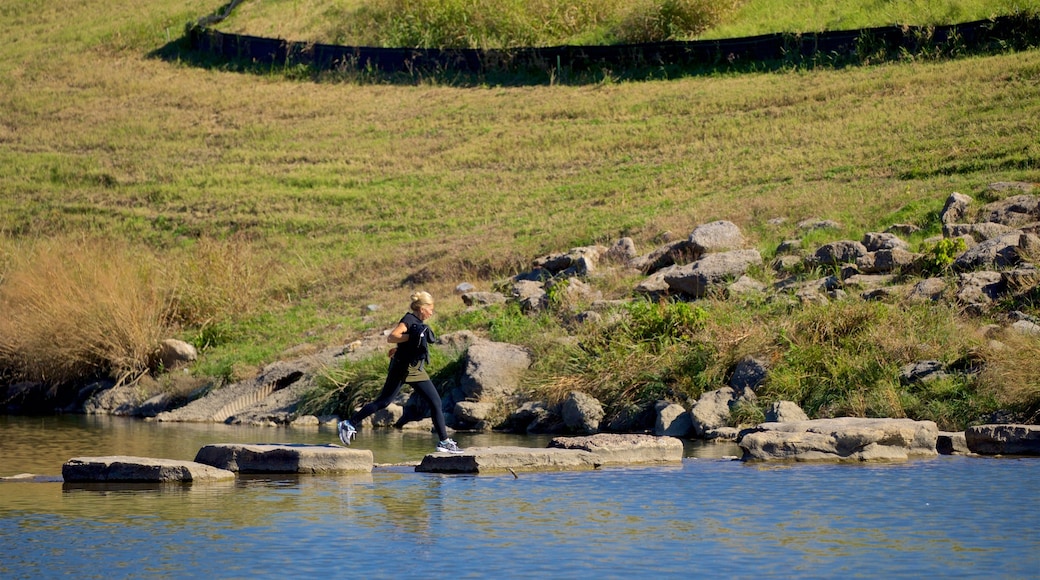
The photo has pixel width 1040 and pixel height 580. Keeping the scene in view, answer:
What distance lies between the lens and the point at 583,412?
1922cm

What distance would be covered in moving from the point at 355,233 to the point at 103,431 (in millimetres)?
14071

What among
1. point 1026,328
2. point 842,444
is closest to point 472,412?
point 842,444

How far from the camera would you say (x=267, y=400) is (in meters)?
23.4

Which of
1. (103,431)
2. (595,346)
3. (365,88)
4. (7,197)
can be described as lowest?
(103,431)

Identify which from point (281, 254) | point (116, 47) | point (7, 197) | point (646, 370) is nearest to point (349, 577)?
point (646, 370)

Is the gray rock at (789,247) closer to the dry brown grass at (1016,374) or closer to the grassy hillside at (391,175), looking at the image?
the grassy hillside at (391,175)

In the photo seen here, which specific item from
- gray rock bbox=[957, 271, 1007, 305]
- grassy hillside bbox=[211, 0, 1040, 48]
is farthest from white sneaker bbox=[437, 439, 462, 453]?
grassy hillside bbox=[211, 0, 1040, 48]

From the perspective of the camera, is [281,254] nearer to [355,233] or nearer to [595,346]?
[355,233]

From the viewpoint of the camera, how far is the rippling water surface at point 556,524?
1003 cm

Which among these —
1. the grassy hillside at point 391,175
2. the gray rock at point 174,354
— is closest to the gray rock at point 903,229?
the grassy hillside at point 391,175

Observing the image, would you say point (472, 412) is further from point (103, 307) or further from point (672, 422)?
point (103, 307)

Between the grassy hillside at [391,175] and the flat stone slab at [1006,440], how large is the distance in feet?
17.5

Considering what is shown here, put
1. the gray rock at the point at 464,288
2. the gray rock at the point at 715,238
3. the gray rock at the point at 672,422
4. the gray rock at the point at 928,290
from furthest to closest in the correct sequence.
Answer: the gray rock at the point at 464,288, the gray rock at the point at 715,238, the gray rock at the point at 928,290, the gray rock at the point at 672,422

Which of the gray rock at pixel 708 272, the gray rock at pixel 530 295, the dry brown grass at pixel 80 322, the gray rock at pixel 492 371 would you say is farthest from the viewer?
the dry brown grass at pixel 80 322
